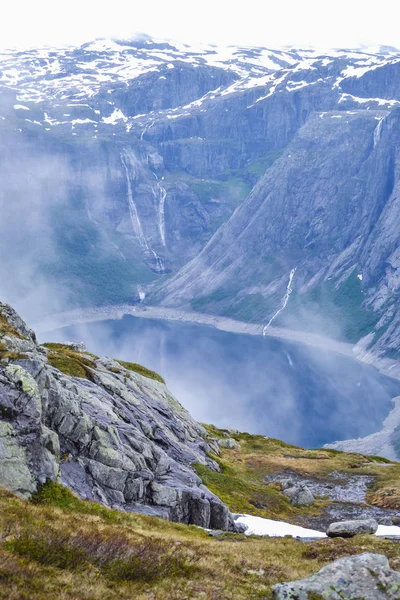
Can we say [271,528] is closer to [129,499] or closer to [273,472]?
[129,499]

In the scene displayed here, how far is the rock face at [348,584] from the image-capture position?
1822 centimetres

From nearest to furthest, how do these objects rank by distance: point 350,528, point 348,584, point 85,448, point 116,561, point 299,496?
point 348,584 < point 116,561 < point 350,528 < point 85,448 < point 299,496

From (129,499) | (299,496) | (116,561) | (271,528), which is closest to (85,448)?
(129,499)

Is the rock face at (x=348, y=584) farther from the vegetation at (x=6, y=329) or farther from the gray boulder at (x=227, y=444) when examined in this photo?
the gray boulder at (x=227, y=444)

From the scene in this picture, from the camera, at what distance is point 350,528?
37.0 meters

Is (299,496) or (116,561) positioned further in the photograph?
(299,496)

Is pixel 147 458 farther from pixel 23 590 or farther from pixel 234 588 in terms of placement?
pixel 23 590

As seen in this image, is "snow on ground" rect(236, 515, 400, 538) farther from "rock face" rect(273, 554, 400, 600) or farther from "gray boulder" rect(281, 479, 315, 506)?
"rock face" rect(273, 554, 400, 600)

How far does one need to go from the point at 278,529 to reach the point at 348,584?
27.7m

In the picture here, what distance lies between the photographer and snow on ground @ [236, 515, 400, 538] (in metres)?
43.8

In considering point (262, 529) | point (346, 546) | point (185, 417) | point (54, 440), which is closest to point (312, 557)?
point (346, 546)

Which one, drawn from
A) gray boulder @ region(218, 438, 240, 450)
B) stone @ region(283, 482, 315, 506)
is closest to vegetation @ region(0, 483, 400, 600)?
stone @ region(283, 482, 315, 506)

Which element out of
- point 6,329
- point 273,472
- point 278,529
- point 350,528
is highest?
point 273,472

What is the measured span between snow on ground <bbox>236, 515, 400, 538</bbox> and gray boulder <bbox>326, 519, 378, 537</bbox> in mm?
5807
